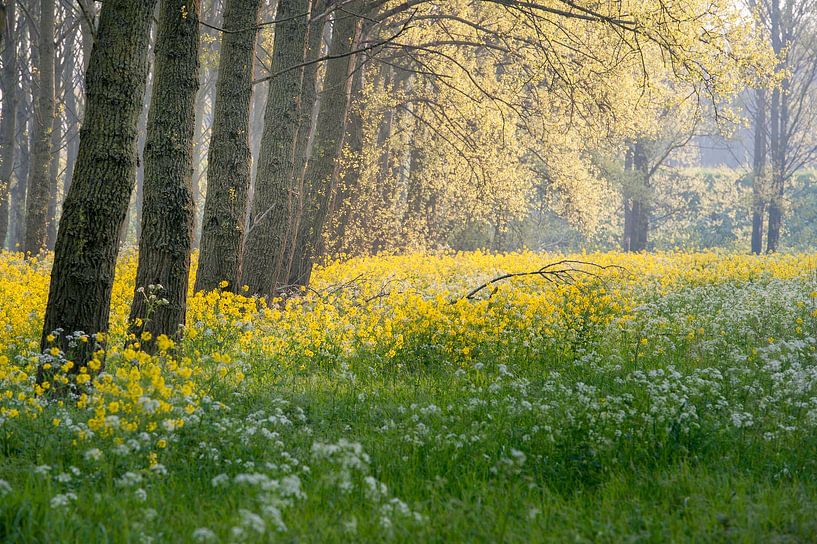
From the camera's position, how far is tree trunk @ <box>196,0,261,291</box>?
10.3m

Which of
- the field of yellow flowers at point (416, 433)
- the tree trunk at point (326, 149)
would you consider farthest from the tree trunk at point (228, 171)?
the tree trunk at point (326, 149)

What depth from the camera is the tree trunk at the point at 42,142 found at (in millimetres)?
17703

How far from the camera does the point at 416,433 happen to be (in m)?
5.58

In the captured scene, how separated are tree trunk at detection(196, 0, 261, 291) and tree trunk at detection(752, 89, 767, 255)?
29339 millimetres

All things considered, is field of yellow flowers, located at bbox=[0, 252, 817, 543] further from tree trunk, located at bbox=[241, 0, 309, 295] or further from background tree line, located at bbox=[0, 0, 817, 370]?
tree trunk, located at bbox=[241, 0, 309, 295]

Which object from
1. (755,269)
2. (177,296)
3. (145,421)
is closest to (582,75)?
(755,269)

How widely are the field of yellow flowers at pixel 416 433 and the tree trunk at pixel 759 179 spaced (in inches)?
1078

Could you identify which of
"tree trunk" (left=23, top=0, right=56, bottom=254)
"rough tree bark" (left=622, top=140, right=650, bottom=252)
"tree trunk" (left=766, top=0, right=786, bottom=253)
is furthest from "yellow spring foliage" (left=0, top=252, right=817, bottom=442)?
"tree trunk" (left=766, top=0, right=786, bottom=253)

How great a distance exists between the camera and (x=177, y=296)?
839cm

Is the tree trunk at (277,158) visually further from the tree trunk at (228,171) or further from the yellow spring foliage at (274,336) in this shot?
the tree trunk at (228,171)

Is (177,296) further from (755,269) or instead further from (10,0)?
(755,269)

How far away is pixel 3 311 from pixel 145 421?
4847 millimetres

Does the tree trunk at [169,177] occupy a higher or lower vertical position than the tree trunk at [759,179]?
lower

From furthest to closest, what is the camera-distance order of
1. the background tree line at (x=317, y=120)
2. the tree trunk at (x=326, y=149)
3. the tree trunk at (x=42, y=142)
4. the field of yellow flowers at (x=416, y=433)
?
1. the tree trunk at (x=42, y=142)
2. the tree trunk at (x=326, y=149)
3. the background tree line at (x=317, y=120)
4. the field of yellow flowers at (x=416, y=433)
